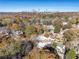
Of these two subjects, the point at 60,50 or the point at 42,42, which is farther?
the point at 42,42

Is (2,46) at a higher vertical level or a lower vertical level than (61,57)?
higher

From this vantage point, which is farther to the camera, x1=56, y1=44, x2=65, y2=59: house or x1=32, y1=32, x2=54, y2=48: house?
x1=32, y1=32, x2=54, y2=48: house

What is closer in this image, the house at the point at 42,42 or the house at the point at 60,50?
the house at the point at 60,50

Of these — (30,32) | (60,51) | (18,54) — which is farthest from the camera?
(30,32)

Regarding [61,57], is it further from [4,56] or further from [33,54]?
[4,56]

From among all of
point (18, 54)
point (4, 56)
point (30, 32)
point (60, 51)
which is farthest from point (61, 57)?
point (30, 32)

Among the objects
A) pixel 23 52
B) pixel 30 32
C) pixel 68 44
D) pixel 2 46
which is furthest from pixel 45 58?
pixel 30 32

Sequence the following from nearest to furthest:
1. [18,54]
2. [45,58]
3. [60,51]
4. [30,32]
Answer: [45,58] → [18,54] → [60,51] → [30,32]

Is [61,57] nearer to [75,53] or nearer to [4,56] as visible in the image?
[75,53]

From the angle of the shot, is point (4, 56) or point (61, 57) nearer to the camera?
point (4, 56)
